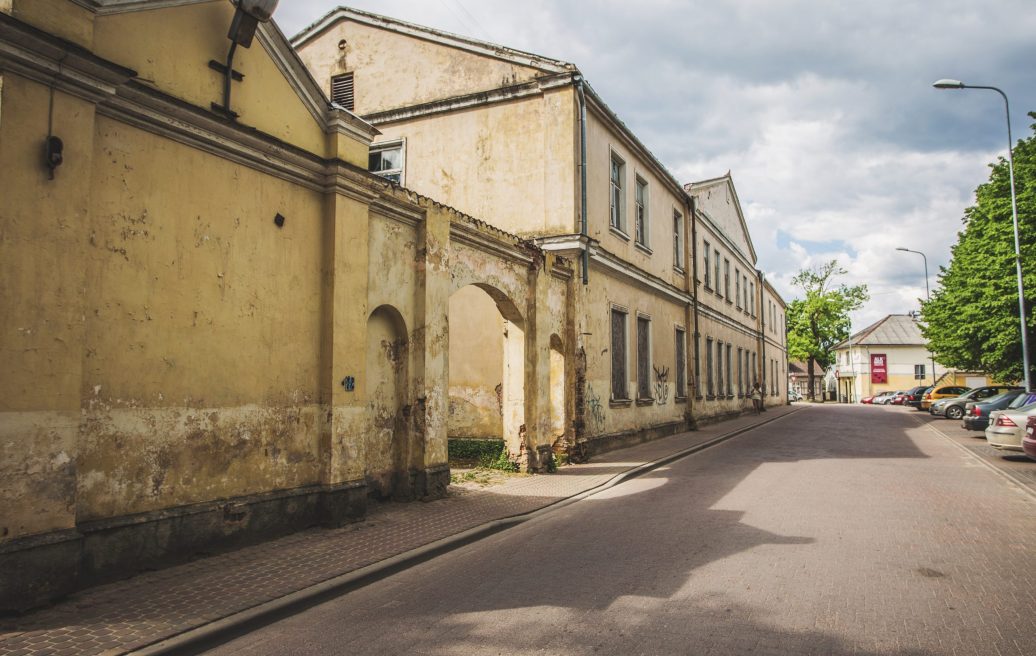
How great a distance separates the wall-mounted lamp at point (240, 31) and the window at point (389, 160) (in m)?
9.48

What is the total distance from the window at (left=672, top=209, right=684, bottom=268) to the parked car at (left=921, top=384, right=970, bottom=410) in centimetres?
2046

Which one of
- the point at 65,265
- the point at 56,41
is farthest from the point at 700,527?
the point at 56,41

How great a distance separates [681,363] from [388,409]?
15.0 meters

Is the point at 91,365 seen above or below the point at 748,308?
below

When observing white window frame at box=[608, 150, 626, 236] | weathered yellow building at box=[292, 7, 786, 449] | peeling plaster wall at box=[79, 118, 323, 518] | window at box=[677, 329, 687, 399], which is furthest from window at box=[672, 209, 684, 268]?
peeling plaster wall at box=[79, 118, 323, 518]

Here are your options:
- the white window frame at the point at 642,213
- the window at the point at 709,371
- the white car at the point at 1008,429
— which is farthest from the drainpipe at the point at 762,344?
the white car at the point at 1008,429

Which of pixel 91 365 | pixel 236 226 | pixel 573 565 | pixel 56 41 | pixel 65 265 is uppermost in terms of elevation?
pixel 56 41

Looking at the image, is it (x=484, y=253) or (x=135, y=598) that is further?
(x=484, y=253)

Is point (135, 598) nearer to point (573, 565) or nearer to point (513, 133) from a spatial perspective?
point (573, 565)

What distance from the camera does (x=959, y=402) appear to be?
30.8 m

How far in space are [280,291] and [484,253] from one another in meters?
4.59

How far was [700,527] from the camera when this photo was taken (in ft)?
26.1

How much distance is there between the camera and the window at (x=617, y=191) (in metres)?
17.2

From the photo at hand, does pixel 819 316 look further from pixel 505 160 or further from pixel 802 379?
pixel 505 160
